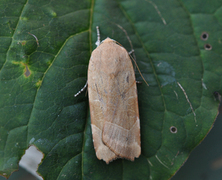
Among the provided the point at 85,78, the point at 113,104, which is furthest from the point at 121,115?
the point at 85,78

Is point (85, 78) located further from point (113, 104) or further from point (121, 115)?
point (121, 115)

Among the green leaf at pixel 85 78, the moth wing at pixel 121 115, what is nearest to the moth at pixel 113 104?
the moth wing at pixel 121 115

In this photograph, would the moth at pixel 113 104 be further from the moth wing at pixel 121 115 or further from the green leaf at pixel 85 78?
the green leaf at pixel 85 78

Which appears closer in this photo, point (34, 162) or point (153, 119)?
point (34, 162)

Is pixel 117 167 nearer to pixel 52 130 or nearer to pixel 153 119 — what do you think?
pixel 153 119

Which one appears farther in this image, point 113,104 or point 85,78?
point 85,78

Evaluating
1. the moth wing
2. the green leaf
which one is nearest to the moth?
the moth wing

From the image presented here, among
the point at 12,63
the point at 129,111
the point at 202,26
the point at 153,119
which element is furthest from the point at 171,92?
the point at 12,63

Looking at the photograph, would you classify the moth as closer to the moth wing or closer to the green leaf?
the moth wing
